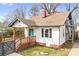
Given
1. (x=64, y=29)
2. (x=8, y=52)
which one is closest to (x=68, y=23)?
(x=64, y=29)

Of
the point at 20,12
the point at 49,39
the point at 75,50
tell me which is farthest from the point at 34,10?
the point at 75,50

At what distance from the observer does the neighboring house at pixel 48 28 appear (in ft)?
20.7

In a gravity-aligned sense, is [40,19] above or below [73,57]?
above

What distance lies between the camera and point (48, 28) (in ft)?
20.7

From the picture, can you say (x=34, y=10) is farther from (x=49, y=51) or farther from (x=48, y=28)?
(x=49, y=51)

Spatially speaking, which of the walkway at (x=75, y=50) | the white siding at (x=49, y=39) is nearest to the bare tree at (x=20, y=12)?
the white siding at (x=49, y=39)

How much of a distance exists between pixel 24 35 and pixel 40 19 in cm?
30

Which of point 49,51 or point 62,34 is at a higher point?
point 62,34

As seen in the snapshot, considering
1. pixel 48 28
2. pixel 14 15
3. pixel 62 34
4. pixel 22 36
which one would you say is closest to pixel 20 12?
pixel 14 15

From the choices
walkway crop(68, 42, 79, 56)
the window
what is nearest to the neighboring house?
the window

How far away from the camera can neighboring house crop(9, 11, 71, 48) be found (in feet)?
20.7

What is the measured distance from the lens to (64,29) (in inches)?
249

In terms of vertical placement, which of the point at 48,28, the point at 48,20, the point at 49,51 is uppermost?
the point at 48,20

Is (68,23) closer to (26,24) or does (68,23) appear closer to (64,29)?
(64,29)
